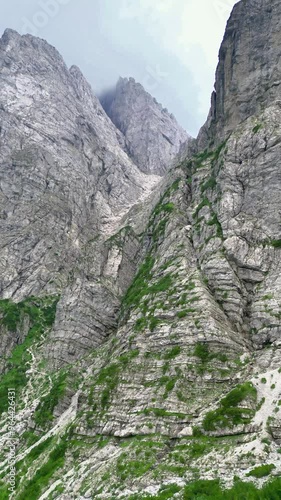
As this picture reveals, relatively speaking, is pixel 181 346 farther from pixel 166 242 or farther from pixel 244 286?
pixel 166 242

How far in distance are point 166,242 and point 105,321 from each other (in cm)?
2571

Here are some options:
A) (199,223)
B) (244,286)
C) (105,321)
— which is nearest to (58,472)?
(244,286)

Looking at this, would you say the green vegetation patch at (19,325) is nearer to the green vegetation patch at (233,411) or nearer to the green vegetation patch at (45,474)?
the green vegetation patch at (45,474)

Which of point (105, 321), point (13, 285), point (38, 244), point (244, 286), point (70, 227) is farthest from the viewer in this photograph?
point (70, 227)

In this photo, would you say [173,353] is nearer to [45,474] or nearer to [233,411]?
[233,411]

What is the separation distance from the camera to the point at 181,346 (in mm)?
68875

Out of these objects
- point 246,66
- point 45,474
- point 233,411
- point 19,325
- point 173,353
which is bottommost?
point 45,474

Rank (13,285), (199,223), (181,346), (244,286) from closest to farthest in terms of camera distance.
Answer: (181,346), (244,286), (199,223), (13,285)

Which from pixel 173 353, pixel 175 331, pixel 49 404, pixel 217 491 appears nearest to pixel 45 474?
pixel 49 404

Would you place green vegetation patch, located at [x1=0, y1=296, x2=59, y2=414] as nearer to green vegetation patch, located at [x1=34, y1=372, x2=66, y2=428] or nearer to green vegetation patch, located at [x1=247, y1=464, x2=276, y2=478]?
green vegetation patch, located at [x1=34, y1=372, x2=66, y2=428]

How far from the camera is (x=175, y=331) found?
71.6 m

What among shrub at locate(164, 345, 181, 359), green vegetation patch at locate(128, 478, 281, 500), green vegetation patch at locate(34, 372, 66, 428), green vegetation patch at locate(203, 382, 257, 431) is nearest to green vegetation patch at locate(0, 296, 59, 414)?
green vegetation patch at locate(34, 372, 66, 428)

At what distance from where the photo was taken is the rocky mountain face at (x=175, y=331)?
5175 cm

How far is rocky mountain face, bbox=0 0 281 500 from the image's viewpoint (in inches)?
2037
